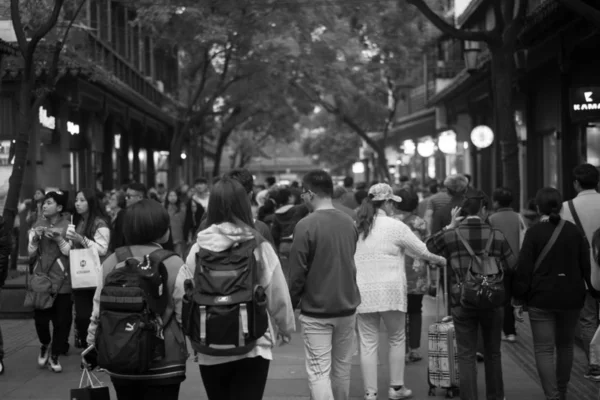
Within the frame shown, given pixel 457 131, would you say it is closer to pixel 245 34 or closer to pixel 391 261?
pixel 245 34

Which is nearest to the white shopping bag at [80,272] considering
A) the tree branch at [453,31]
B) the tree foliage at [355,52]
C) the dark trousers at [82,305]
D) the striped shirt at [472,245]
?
the dark trousers at [82,305]

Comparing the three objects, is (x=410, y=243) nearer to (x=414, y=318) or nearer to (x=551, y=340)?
(x=551, y=340)

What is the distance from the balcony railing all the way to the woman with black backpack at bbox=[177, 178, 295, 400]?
16.2 m

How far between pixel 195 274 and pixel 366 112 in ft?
106

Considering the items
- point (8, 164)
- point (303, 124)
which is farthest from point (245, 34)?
point (303, 124)

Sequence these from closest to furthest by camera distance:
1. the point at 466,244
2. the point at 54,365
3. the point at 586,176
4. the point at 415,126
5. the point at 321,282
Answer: the point at 321,282 < the point at 466,244 < the point at 586,176 < the point at 54,365 < the point at 415,126

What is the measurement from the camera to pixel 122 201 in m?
14.2

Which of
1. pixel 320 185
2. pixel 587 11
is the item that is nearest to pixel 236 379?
pixel 320 185

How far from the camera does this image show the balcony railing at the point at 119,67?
2434cm

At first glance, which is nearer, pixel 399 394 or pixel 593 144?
pixel 399 394

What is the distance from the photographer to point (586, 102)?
13164mm

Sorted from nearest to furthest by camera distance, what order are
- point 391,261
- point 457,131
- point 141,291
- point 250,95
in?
point 141,291
point 391,261
point 457,131
point 250,95

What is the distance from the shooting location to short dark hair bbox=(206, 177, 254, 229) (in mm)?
5562

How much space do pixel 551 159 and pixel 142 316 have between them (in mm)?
15050
